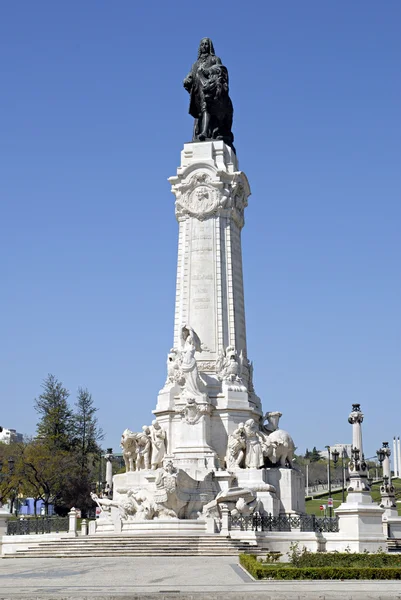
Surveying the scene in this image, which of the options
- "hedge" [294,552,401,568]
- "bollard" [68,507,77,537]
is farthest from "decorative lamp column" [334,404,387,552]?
"bollard" [68,507,77,537]

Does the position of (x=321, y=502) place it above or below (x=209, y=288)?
below

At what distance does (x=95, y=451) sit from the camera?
7819cm

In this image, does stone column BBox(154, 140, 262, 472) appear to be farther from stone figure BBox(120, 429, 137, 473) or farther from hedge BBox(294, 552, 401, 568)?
hedge BBox(294, 552, 401, 568)

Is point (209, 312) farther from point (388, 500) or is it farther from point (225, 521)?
point (388, 500)

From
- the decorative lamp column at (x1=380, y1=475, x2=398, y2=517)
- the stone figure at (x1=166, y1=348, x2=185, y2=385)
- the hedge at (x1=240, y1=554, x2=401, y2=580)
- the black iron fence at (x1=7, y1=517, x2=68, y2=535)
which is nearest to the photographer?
the hedge at (x1=240, y1=554, x2=401, y2=580)

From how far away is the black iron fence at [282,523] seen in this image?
3584cm

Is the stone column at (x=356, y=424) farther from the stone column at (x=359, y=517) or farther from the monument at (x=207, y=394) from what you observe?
the monument at (x=207, y=394)

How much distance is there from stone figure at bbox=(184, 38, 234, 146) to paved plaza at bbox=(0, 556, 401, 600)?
26285 millimetres

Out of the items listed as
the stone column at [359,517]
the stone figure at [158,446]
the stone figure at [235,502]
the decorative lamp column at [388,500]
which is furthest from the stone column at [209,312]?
the decorative lamp column at [388,500]

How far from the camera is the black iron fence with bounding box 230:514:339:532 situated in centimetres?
3584

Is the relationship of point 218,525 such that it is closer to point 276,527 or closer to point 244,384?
point 276,527

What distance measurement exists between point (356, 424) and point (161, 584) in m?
19.8

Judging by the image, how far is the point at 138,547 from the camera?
33.1 metres

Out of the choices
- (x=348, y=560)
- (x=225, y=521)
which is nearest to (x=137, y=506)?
(x=225, y=521)
